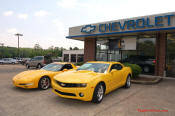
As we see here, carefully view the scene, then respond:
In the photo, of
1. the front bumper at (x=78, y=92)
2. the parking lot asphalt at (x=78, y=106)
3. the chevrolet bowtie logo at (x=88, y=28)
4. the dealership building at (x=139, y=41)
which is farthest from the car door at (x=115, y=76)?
the chevrolet bowtie logo at (x=88, y=28)

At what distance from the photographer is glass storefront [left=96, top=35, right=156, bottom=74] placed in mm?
10953

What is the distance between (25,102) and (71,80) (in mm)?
1841

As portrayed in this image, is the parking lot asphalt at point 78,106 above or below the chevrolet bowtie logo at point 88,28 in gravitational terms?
below

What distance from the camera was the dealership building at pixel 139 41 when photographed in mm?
9641

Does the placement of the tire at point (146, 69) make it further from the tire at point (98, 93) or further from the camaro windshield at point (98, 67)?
the tire at point (98, 93)

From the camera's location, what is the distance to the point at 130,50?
11914 millimetres

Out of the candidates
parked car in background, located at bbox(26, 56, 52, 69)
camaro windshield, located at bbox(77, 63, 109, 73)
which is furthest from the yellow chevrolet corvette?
parked car in background, located at bbox(26, 56, 52, 69)

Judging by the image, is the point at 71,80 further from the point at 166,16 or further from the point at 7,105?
the point at 166,16

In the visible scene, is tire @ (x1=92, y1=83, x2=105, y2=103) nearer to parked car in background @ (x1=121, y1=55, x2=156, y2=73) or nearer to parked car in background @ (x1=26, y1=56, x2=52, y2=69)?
parked car in background @ (x1=121, y1=55, x2=156, y2=73)

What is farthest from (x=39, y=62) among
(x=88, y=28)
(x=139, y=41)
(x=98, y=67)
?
(x=98, y=67)

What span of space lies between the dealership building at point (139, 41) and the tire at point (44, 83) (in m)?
7.63

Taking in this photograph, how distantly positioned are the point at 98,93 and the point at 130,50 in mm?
8902

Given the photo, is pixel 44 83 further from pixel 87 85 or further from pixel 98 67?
pixel 87 85

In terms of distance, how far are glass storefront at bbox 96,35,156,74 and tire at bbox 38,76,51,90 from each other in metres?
8.44
